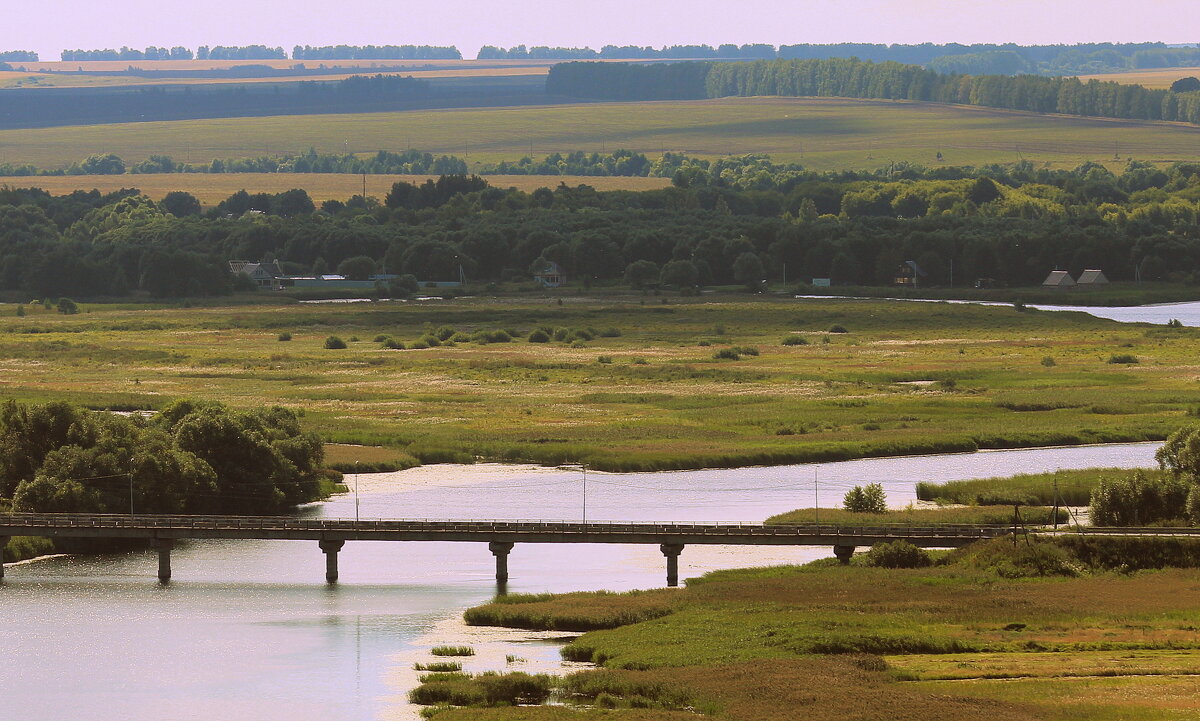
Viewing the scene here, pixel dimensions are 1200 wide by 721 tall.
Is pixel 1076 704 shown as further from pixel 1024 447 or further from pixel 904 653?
pixel 1024 447

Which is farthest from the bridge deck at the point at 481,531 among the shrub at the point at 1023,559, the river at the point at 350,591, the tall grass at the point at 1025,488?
the tall grass at the point at 1025,488

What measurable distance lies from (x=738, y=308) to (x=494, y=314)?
22028 mm

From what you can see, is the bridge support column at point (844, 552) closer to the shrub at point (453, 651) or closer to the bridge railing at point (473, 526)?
the bridge railing at point (473, 526)

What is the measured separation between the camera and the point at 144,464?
3314 inches

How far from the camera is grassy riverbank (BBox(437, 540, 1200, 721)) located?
52.9 metres

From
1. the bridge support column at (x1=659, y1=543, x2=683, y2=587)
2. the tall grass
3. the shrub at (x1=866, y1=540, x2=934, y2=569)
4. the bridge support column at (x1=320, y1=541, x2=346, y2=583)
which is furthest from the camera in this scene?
the tall grass

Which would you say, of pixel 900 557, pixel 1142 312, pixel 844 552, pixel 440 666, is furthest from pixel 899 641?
pixel 1142 312

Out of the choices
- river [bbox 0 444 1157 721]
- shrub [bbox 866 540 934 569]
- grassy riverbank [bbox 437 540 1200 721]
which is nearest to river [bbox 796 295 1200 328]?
river [bbox 0 444 1157 721]

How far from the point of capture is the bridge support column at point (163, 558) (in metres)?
75.3

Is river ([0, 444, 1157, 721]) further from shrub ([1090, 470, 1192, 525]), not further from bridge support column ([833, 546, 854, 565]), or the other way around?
shrub ([1090, 470, 1192, 525])

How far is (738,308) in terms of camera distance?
189500mm

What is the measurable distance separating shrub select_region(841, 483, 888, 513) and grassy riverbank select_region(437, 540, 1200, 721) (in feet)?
31.6

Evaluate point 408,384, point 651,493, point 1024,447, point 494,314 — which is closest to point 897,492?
point 651,493

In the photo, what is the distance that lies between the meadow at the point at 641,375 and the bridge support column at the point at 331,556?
948 inches
